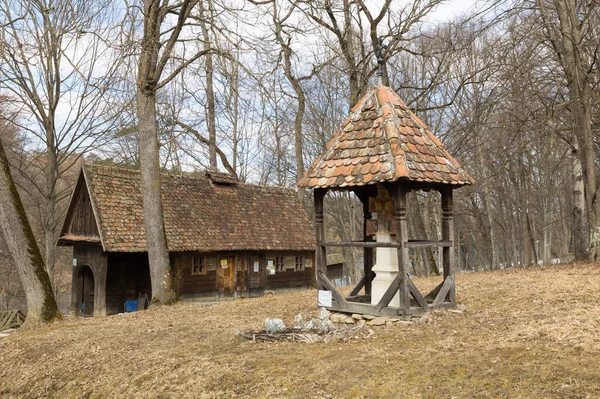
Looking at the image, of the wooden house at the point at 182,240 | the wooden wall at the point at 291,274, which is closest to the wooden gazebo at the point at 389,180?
the wooden house at the point at 182,240

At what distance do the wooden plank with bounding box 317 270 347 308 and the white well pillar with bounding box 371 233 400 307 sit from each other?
583 mm

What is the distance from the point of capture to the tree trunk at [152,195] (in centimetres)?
1364

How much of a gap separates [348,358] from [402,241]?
7.96 ft

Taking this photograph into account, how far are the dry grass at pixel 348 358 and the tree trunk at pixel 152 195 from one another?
418cm

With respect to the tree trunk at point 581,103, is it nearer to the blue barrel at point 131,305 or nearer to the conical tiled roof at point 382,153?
the conical tiled roof at point 382,153

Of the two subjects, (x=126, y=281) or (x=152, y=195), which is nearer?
(x=152, y=195)

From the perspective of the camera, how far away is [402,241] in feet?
25.0

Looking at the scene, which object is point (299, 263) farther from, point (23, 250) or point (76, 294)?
point (23, 250)

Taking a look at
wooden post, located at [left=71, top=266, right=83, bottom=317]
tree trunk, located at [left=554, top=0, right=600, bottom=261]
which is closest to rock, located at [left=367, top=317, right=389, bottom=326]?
tree trunk, located at [left=554, top=0, right=600, bottom=261]

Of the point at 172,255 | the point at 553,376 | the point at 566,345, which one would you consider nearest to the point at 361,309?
the point at 566,345

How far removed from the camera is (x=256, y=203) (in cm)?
2388

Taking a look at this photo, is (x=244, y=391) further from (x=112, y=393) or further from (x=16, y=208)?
(x=16, y=208)

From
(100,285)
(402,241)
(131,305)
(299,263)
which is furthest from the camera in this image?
(299,263)

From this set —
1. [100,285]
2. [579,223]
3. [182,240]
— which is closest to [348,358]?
[579,223]
